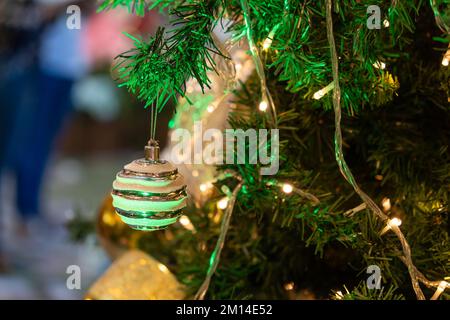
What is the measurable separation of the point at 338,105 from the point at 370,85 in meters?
0.04

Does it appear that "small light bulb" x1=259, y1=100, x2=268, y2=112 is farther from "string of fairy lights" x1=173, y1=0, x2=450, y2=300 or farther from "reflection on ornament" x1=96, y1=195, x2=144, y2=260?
"reflection on ornament" x1=96, y1=195, x2=144, y2=260

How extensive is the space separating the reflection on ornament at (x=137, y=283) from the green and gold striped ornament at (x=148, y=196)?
0.24 m

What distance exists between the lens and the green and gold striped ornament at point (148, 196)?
0.53m

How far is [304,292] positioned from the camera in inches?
28.9

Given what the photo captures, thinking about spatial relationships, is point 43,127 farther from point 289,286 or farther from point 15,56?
point 289,286

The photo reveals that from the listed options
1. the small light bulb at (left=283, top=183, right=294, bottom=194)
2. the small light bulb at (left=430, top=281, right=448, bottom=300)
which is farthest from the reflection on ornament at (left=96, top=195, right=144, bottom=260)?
the small light bulb at (left=430, top=281, right=448, bottom=300)

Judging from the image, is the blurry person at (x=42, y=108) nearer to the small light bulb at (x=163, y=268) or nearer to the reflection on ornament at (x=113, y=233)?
the reflection on ornament at (x=113, y=233)

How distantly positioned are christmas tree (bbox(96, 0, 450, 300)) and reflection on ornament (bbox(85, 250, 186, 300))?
2 cm

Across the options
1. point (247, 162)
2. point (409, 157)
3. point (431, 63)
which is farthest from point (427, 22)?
point (247, 162)

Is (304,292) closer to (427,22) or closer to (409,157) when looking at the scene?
(409,157)

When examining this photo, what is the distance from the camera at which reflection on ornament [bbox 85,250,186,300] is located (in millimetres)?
756

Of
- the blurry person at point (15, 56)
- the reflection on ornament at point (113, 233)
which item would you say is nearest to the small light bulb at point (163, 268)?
the reflection on ornament at point (113, 233)

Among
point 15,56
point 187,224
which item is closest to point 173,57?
point 187,224

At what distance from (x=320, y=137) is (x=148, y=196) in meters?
0.25
